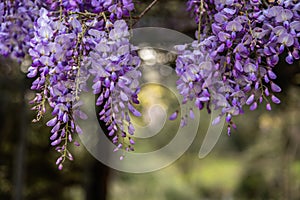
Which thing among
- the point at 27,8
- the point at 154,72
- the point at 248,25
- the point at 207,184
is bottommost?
the point at 207,184

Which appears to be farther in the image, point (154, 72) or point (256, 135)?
point (256, 135)

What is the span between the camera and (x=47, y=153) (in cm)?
421

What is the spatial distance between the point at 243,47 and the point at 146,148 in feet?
19.9

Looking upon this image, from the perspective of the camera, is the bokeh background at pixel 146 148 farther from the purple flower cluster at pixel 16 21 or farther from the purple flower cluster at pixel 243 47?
the purple flower cluster at pixel 243 47

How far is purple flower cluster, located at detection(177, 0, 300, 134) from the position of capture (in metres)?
1.10

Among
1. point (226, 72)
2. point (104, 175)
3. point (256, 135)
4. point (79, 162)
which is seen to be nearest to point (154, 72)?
point (104, 175)

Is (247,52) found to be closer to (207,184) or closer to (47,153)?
(47,153)

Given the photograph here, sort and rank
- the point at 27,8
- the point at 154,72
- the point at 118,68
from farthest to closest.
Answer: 1. the point at 154,72
2. the point at 27,8
3. the point at 118,68

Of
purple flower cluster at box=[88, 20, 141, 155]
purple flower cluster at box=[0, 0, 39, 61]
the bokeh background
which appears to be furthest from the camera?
the bokeh background

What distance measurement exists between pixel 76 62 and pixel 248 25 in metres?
0.41

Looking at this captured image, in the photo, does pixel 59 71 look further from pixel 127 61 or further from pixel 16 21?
pixel 16 21

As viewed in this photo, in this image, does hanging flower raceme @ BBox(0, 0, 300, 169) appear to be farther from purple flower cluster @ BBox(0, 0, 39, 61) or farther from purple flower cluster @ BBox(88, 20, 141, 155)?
purple flower cluster @ BBox(0, 0, 39, 61)

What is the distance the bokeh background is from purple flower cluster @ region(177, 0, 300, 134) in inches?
22.3

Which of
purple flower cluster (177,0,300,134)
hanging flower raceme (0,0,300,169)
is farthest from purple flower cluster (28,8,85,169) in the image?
purple flower cluster (177,0,300,134)
